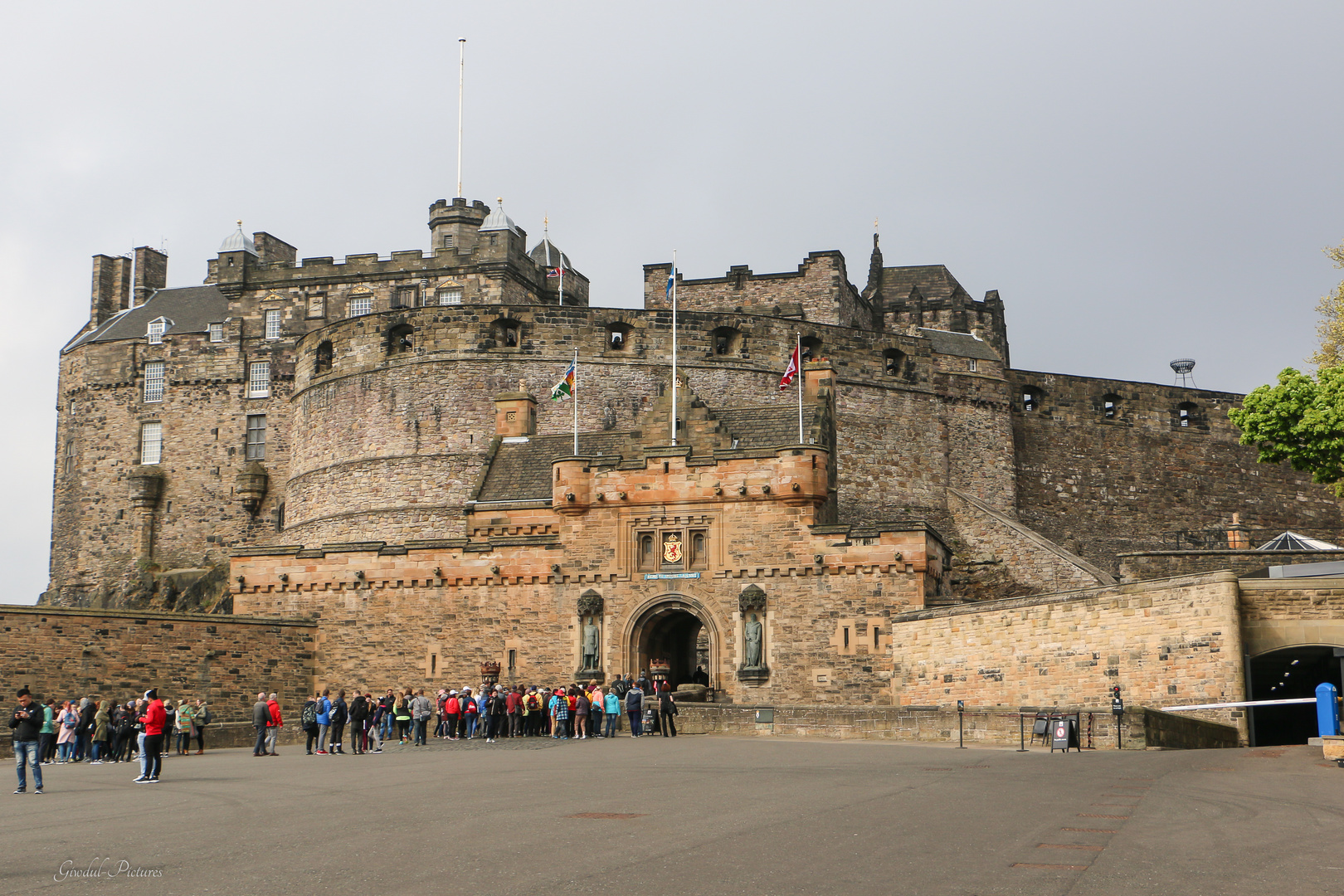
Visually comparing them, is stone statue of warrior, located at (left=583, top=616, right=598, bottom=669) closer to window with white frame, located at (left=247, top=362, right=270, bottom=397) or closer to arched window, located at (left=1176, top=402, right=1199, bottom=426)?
window with white frame, located at (left=247, top=362, right=270, bottom=397)

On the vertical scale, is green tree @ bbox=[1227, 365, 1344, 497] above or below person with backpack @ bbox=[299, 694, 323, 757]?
above

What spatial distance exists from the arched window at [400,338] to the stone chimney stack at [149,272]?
1884 centimetres

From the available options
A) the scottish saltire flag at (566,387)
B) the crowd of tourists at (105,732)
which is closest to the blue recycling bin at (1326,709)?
the crowd of tourists at (105,732)

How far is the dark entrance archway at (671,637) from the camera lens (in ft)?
94.2

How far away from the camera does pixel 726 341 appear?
39938 millimetres

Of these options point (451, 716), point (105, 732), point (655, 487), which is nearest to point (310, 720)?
point (105, 732)

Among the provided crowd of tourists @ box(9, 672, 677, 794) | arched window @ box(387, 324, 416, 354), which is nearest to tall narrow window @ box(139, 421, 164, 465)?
arched window @ box(387, 324, 416, 354)

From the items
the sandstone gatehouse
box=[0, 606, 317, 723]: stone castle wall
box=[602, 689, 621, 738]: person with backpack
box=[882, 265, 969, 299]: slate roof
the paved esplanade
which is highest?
box=[882, 265, 969, 299]: slate roof

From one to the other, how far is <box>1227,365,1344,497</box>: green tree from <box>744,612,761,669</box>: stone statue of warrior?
1104cm

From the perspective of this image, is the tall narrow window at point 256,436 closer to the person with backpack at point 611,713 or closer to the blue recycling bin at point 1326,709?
the person with backpack at point 611,713

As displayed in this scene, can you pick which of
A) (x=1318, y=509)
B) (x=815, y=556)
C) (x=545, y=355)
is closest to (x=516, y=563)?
(x=815, y=556)

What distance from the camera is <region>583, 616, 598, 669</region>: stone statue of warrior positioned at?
2872cm

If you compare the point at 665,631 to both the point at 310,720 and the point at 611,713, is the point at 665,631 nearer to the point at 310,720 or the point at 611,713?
the point at 611,713

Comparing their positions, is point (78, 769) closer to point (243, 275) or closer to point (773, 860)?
point (773, 860)
